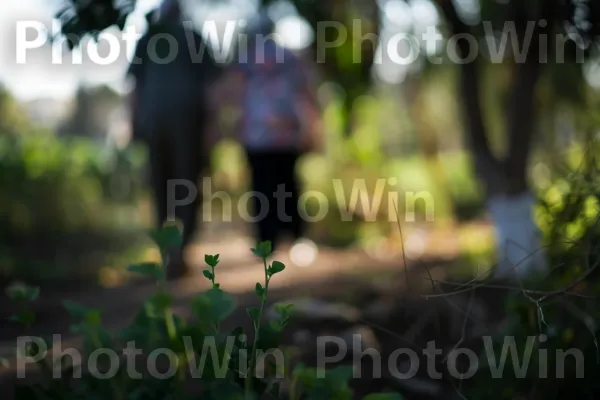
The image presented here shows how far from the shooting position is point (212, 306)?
1.32m

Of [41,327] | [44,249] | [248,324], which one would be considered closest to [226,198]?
[44,249]

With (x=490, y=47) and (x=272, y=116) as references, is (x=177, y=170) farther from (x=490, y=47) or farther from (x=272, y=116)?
(x=490, y=47)

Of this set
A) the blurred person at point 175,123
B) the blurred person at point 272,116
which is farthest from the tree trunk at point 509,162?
the blurred person at point 175,123

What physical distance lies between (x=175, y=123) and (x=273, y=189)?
30.9 inches

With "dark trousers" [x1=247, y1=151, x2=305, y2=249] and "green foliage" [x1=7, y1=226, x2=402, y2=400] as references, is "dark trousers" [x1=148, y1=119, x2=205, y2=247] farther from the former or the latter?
"green foliage" [x1=7, y1=226, x2=402, y2=400]

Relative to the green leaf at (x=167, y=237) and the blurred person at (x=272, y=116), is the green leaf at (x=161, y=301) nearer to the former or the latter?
the green leaf at (x=167, y=237)

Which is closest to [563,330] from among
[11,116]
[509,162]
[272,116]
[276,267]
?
[276,267]

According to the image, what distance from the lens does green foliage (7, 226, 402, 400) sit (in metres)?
1.34

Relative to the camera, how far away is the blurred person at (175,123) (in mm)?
5477

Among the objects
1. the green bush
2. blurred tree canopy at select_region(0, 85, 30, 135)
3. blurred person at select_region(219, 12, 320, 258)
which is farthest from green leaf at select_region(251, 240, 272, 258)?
blurred tree canopy at select_region(0, 85, 30, 135)

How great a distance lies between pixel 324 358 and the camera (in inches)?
121

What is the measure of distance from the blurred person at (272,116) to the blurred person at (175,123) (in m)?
0.29

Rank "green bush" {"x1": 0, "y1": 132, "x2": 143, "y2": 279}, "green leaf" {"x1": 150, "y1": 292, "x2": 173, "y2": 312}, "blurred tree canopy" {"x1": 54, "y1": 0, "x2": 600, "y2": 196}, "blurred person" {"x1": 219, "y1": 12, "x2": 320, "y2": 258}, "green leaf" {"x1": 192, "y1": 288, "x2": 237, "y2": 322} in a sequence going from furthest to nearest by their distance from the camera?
"green bush" {"x1": 0, "y1": 132, "x2": 143, "y2": 279}
"blurred person" {"x1": 219, "y1": 12, "x2": 320, "y2": 258}
"blurred tree canopy" {"x1": 54, "y1": 0, "x2": 600, "y2": 196}
"green leaf" {"x1": 150, "y1": 292, "x2": 173, "y2": 312}
"green leaf" {"x1": 192, "y1": 288, "x2": 237, "y2": 322}

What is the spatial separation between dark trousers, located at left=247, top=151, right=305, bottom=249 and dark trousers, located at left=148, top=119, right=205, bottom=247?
45 cm
